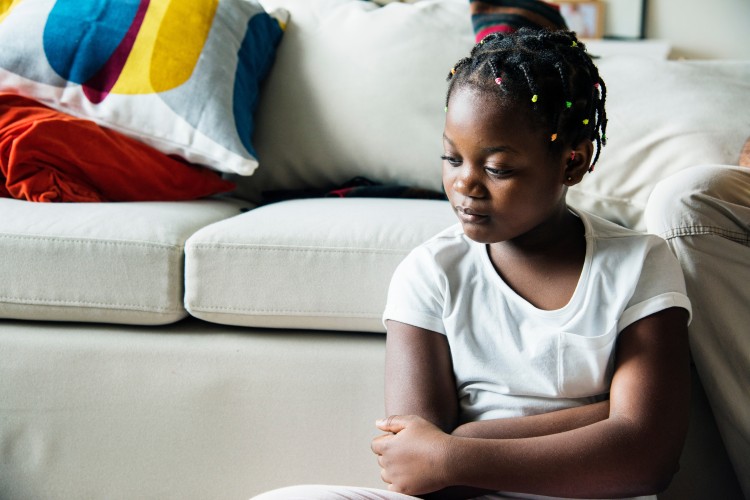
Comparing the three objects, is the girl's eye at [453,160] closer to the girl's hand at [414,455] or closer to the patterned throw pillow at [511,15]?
the girl's hand at [414,455]

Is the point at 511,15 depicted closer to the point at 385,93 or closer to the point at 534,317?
the point at 385,93

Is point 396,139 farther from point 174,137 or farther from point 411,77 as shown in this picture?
point 174,137

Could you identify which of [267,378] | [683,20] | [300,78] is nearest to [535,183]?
[267,378]

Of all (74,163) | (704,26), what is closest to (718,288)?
(74,163)

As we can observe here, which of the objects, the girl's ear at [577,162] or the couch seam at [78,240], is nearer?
the girl's ear at [577,162]

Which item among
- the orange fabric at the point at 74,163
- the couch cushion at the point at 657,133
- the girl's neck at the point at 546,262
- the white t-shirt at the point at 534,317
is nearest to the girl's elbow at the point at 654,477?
the white t-shirt at the point at 534,317

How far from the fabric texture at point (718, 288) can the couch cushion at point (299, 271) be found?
1.19 feet

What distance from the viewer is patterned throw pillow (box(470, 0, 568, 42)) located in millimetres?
1587

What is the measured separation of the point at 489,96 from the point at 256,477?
0.70 meters

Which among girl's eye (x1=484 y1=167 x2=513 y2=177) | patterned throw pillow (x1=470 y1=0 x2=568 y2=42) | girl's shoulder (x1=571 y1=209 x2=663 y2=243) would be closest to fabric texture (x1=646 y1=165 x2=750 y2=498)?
girl's shoulder (x1=571 y1=209 x2=663 y2=243)

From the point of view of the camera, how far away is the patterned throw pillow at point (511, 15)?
159cm

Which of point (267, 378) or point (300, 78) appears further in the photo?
point (300, 78)

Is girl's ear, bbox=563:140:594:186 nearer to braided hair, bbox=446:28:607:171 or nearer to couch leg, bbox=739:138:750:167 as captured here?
braided hair, bbox=446:28:607:171

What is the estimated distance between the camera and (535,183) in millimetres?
879
